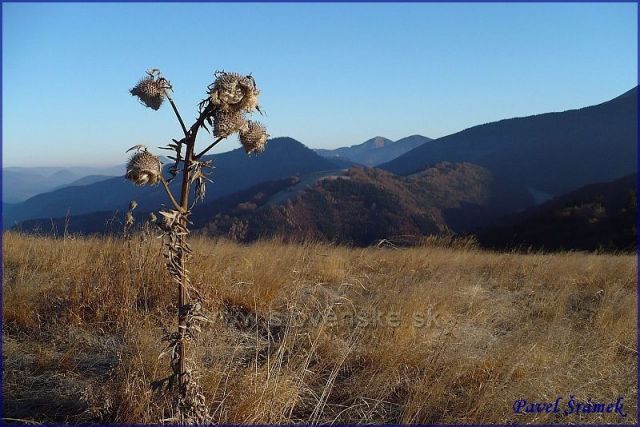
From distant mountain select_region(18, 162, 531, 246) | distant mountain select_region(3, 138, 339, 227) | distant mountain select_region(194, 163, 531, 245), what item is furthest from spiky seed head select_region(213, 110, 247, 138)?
distant mountain select_region(3, 138, 339, 227)

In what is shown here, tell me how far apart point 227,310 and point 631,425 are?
261 cm

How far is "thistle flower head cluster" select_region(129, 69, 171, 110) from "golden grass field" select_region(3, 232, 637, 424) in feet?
3.90

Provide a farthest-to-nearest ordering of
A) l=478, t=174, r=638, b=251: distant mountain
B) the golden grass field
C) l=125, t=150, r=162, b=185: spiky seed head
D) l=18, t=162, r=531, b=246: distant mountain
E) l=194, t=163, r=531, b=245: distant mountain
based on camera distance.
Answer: l=194, t=163, r=531, b=245: distant mountain
l=18, t=162, r=531, b=246: distant mountain
l=478, t=174, r=638, b=251: distant mountain
the golden grass field
l=125, t=150, r=162, b=185: spiky seed head

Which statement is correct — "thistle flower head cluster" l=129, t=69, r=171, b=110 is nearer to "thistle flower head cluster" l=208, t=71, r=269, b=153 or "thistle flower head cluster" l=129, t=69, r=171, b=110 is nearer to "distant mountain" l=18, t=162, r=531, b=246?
"thistle flower head cluster" l=208, t=71, r=269, b=153

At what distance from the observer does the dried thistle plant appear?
1681mm

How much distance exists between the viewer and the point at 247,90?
5.67ft

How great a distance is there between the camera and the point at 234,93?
1.71 metres

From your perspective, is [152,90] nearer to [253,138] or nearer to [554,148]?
[253,138]

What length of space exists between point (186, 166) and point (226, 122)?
0.75 ft

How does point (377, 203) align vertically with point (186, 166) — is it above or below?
below

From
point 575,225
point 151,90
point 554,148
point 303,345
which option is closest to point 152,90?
point 151,90

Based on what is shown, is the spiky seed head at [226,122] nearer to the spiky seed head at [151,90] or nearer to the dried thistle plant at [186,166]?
the dried thistle plant at [186,166]

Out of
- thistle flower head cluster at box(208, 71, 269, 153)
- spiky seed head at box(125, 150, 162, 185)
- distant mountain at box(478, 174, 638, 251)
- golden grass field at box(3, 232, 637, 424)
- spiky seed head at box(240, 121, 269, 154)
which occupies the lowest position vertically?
distant mountain at box(478, 174, 638, 251)

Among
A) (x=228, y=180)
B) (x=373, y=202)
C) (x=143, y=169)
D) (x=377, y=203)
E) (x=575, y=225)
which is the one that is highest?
(x=143, y=169)
